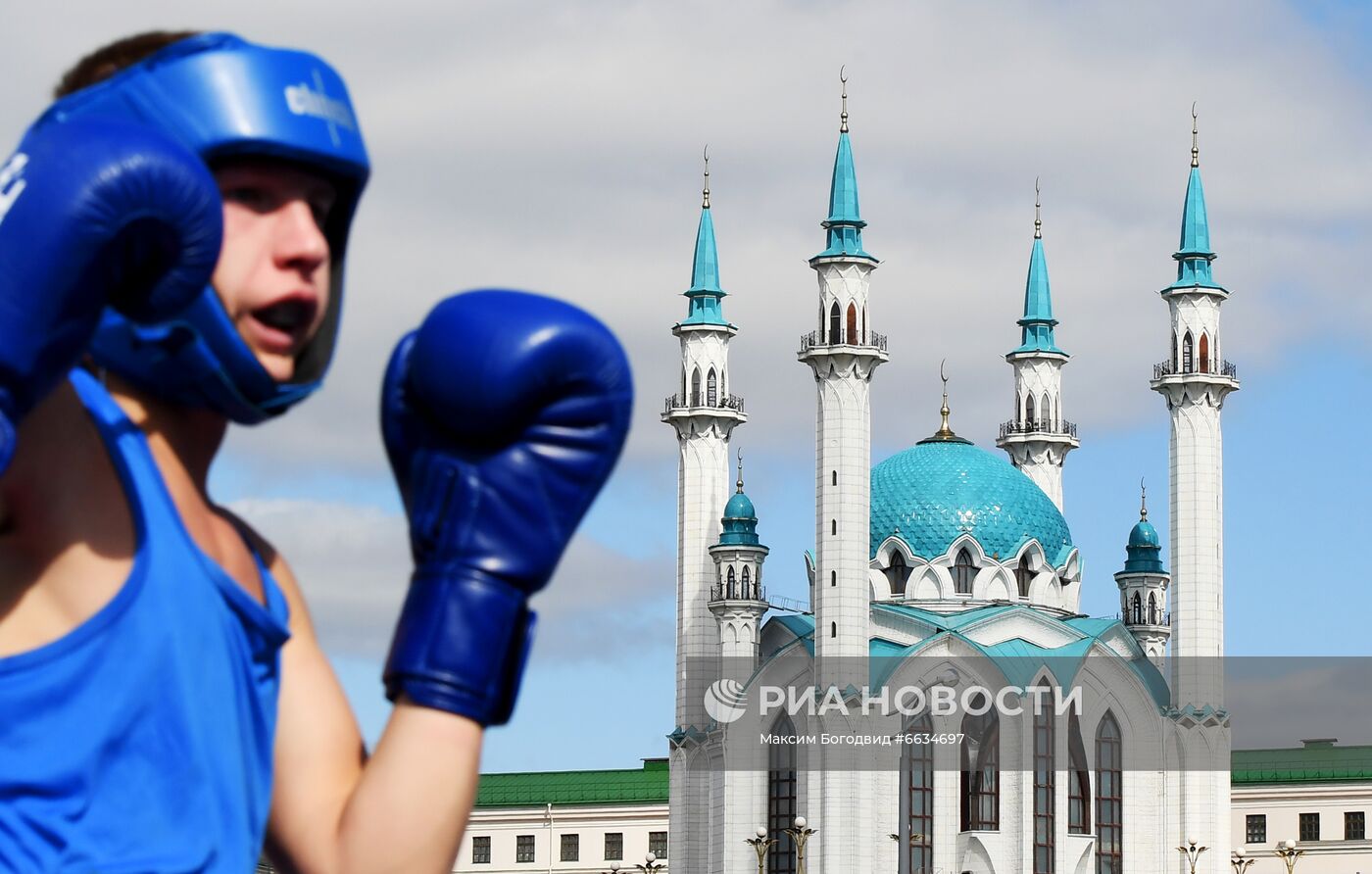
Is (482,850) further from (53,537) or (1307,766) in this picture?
(53,537)

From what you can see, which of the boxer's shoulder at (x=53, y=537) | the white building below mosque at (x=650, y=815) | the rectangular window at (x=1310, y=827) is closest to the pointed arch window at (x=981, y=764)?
the white building below mosque at (x=650, y=815)

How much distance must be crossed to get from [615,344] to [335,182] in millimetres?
375

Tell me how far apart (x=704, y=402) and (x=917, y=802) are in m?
9.57

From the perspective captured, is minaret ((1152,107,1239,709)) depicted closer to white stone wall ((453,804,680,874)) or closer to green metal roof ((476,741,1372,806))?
green metal roof ((476,741,1372,806))

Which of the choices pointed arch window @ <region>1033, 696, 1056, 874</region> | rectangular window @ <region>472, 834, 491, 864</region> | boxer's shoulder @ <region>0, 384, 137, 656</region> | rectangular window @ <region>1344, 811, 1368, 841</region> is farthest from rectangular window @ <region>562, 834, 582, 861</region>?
boxer's shoulder @ <region>0, 384, 137, 656</region>

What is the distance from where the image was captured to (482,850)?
211 ft

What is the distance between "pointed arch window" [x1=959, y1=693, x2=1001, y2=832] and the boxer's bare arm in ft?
158

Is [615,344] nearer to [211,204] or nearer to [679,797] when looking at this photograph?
[211,204]

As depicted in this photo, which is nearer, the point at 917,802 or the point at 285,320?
the point at 285,320

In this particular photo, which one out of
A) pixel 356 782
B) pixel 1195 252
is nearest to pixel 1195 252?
pixel 1195 252

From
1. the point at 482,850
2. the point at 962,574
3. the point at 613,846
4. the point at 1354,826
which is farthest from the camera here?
the point at 613,846

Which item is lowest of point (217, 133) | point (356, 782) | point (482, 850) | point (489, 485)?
point (482, 850)

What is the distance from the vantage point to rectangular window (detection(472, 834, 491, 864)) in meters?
64.2

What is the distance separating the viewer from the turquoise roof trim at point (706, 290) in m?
54.9
